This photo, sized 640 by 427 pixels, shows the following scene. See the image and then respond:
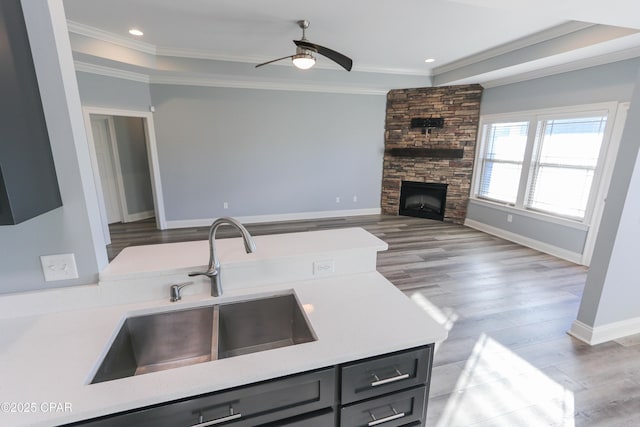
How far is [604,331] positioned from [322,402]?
270cm

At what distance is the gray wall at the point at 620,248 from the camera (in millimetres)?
1995

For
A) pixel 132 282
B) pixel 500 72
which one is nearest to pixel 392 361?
pixel 132 282

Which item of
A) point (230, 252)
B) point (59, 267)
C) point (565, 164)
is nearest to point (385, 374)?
point (230, 252)

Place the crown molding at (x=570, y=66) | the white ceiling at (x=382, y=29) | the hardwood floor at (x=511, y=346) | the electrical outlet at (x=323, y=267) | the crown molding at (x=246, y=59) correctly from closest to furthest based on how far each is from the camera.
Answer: the electrical outlet at (x=323, y=267) → the hardwood floor at (x=511, y=346) → the white ceiling at (x=382, y=29) → the crown molding at (x=570, y=66) → the crown molding at (x=246, y=59)

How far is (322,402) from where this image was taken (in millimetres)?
995

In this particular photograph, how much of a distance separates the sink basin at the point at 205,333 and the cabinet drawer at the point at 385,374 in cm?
20

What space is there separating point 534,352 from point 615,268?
2.91ft

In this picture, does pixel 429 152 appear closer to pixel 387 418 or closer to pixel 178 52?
pixel 178 52

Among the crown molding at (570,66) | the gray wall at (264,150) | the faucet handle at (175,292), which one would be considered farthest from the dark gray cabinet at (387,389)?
the gray wall at (264,150)

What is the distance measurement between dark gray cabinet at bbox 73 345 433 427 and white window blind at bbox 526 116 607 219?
4325 mm

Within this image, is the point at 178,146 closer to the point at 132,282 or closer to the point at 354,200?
the point at 354,200

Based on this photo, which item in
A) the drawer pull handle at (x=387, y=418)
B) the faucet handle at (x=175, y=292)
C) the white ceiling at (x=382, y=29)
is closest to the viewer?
the drawer pull handle at (x=387, y=418)

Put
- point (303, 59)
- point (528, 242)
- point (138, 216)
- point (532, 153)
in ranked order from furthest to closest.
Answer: point (138, 216)
point (528, 242)
point (532, 153)
point (303, 59)

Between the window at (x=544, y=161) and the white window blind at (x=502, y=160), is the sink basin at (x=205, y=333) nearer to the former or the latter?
the window at (x=544, y=161)
